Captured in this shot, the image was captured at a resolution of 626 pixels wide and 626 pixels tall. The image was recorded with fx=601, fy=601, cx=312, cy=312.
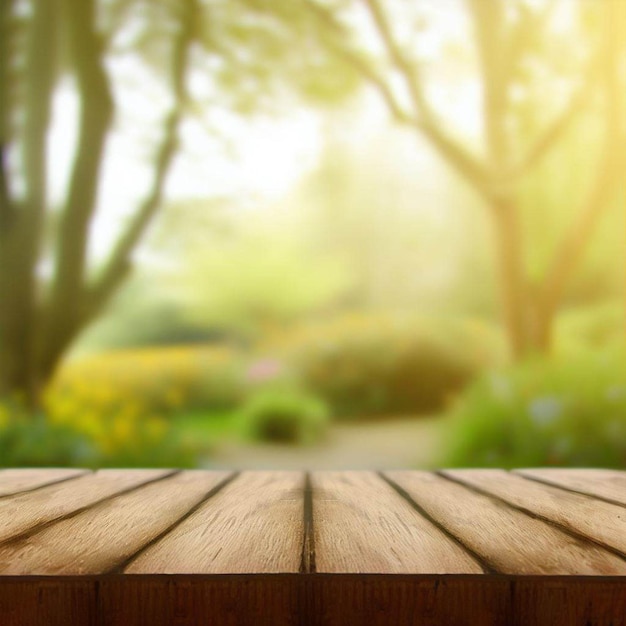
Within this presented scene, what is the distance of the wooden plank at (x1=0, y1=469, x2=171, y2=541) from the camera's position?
54cm

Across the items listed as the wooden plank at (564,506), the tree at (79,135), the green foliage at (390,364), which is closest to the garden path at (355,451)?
the green foliage at (390,364)

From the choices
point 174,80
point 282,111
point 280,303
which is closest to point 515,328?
point 282,111

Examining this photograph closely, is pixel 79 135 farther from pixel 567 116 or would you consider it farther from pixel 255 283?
pixel 255 283

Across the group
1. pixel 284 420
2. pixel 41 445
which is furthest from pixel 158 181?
pixel 284 420

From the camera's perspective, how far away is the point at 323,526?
518mm

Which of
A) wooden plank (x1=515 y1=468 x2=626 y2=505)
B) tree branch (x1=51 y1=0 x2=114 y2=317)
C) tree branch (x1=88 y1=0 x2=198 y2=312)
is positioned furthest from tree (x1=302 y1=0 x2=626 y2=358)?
wooden plank (x1=515 y1=468 x2=626 y2=505)

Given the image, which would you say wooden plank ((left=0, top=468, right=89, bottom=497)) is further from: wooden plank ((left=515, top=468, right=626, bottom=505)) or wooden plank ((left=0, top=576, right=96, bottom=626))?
wooden plank ((left=515, top=468, right=626, bottom=505))

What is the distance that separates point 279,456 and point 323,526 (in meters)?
3.00

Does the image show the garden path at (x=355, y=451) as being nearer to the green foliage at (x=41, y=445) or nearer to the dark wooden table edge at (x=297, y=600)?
the green foliage at (x=41, y=445)

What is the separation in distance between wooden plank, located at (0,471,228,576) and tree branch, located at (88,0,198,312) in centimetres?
240

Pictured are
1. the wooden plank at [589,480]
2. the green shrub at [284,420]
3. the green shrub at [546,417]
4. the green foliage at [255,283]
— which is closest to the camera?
the wooden plank at [589,480]

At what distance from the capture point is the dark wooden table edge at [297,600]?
401mm

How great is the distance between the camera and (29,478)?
0.76 meters

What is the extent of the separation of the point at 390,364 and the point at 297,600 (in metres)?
3.99
